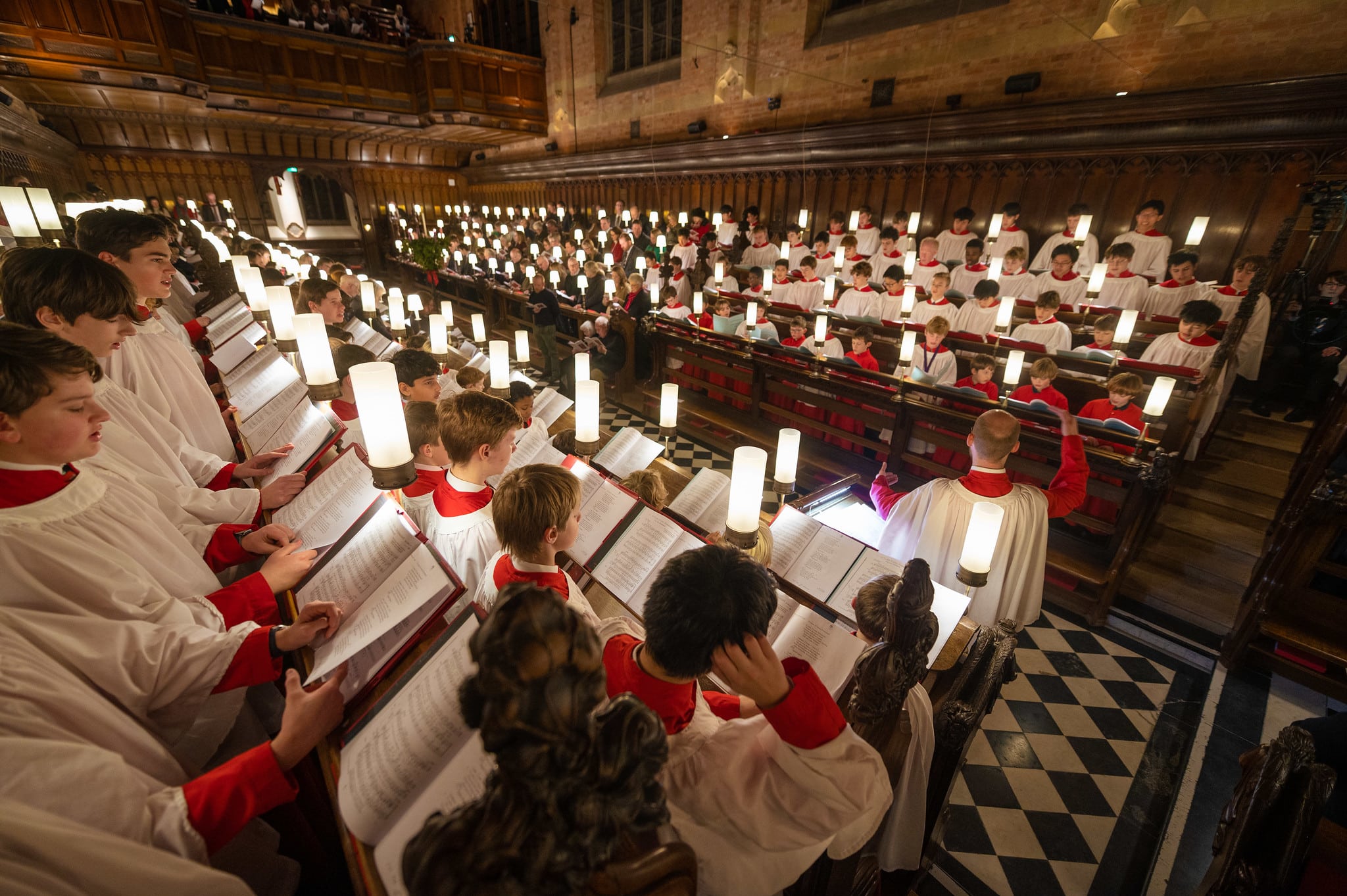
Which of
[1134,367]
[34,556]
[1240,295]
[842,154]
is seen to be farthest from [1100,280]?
[34,556]

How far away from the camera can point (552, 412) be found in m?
4.18

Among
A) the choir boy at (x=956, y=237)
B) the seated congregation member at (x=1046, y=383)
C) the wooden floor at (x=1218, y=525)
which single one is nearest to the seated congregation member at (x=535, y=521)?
the seated congregation member at (x=1046, y=383)

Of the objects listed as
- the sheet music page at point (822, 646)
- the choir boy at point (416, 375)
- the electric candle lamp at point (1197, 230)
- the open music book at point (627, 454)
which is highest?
the electric candle lamp at point (1197, 230)

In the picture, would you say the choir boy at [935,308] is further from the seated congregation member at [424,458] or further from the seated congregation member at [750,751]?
the seated congregation member at [750,751]

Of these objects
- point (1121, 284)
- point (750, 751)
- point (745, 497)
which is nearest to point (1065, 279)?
point (1121, 284)

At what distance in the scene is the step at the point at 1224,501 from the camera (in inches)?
184

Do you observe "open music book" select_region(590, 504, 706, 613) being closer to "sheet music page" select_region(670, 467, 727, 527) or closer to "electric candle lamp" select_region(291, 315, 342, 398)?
"sheet music page" select_region(670, 467, 727, 527)

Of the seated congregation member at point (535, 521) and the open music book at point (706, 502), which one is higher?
the seated congregation member at point (535, 521)

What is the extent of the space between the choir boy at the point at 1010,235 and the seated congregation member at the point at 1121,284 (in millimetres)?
1521

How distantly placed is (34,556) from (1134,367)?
715cm

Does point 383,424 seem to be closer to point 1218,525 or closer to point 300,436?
point 300,436

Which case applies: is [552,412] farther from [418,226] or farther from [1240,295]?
[418,226]

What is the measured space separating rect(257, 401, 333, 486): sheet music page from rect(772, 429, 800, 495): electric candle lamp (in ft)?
7.95

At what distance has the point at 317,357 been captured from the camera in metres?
2.85
